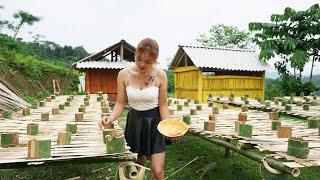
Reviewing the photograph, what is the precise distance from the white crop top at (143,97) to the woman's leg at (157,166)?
1.75 ft

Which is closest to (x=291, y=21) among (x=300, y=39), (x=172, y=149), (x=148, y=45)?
(x=300, y=39)

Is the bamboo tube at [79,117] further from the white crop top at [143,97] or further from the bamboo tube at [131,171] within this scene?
the bamboo tube at [131,171]

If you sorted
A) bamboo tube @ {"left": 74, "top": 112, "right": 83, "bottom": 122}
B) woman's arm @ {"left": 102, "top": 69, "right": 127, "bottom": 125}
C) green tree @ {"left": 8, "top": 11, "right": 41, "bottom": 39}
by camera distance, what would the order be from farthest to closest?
green tree @ {"left": 8, "top": 11, "right": 41, "bottom": 39}, bamboo tube @ {"left": 74, "top": 112, "right": 83, "bottom": 122}, woman's arm @ {"left": 102, "top": 69, "right": 127, "bottom": 125}

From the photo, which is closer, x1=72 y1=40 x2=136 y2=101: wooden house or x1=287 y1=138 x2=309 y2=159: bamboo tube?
x1=287 y1=138 x2=309 y2=159: bamboo tube

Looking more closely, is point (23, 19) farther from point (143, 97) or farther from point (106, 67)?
point (143, 97)

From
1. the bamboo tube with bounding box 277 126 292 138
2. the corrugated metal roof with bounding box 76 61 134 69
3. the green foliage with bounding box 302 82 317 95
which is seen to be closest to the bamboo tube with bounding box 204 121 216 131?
the bamboo tube with bounding box 277 126 292 138

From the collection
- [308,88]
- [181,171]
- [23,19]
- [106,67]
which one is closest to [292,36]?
[308,88]

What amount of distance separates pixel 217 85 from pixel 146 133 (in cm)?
1446

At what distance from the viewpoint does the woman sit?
4.14m

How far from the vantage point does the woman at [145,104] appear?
414 centimetres

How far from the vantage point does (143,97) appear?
4.18 metres

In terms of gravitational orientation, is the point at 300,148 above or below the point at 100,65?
below

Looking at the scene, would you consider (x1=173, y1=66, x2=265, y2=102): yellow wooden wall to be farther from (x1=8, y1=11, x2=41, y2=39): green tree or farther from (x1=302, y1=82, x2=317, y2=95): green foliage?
(x1=8, y1=11, x2=41, y2=39): green tree

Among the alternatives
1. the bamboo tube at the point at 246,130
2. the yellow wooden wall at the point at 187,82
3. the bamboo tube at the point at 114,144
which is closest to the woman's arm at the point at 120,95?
the bamboo tube at the point at 114,144
